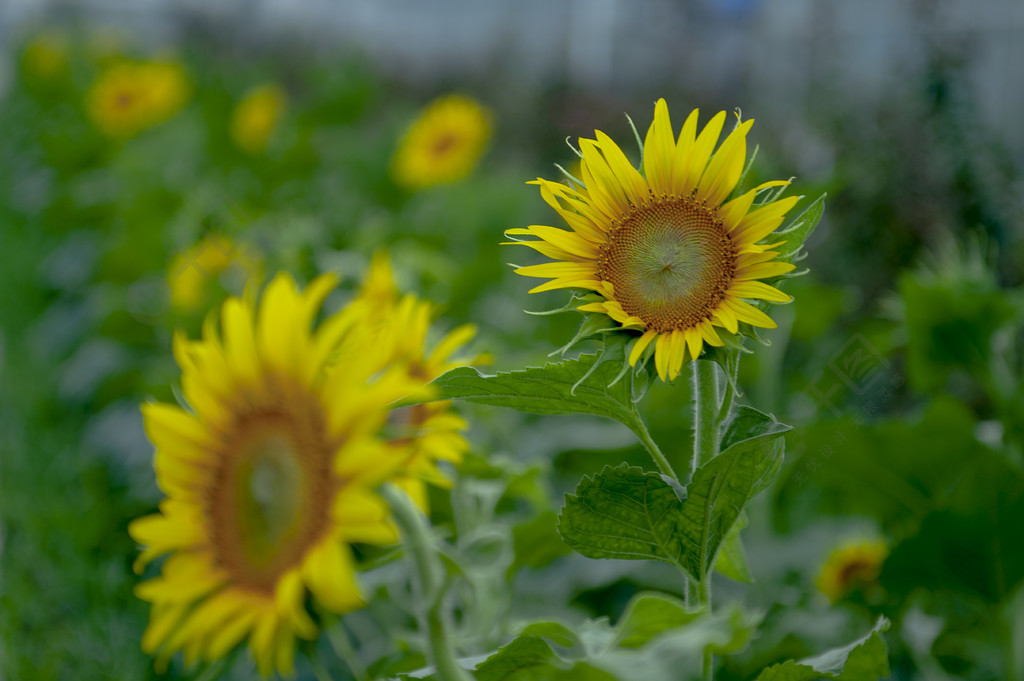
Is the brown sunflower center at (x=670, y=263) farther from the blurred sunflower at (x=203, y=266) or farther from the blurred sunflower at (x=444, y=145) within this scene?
the blurred sunflower at (x=444, y=145)

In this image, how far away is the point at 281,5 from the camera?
7.09 m

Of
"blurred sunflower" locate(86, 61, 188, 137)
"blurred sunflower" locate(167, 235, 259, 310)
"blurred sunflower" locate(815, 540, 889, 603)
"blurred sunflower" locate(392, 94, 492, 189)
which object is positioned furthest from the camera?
"blurred sunflower" locate(86, 61, 188, 137)

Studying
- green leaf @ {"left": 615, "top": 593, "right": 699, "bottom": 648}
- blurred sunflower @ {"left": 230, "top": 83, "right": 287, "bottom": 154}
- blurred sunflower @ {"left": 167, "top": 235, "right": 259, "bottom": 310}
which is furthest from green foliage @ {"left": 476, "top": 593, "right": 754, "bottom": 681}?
blurred sunflower @ {"left": 230, "top": 83, "right": 287, "bottom": 154}

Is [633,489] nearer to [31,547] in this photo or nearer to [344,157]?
[31,547]

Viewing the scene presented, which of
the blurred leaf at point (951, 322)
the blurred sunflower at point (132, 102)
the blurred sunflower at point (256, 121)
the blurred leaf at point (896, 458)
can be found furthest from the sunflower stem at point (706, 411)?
the blurred sunflower at point (132, 102)

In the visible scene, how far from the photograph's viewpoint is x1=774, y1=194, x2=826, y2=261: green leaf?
1.06ft

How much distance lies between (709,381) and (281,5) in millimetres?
7328

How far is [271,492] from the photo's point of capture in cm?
40

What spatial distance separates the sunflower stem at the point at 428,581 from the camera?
37cm

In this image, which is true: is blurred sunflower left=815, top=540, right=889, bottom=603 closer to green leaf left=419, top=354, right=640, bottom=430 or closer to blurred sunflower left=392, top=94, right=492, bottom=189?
green leaf left=419, top=354, right=640, bottom=430

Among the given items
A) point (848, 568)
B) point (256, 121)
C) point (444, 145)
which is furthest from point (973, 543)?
point (256, 121)

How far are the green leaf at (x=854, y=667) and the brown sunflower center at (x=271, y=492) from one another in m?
0.17

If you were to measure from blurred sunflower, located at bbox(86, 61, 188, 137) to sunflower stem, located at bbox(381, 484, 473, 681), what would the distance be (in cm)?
241

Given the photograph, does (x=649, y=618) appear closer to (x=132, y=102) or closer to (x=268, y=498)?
(x=268, y=498)
